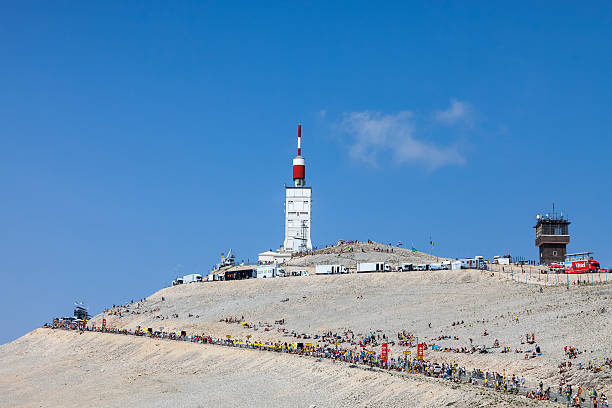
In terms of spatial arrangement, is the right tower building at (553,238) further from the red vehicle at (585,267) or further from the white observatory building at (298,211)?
the white observatory building at (298,211)

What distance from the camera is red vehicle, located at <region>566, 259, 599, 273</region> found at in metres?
74.3

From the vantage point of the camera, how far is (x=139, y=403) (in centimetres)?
5238

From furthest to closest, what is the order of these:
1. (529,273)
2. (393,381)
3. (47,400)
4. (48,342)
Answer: (48,342)
(529,273)
(47,400)
(393,381)

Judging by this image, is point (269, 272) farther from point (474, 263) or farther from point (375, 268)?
point (474, 263)

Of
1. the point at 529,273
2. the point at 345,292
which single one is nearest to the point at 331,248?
the point at 345,292

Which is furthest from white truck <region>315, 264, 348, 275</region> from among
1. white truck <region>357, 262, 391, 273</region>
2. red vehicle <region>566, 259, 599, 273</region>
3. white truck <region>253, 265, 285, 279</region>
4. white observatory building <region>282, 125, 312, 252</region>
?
white observatory building <region>282, 125, 312, 252</region>

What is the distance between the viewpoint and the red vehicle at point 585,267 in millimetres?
74312

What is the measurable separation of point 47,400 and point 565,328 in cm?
3881

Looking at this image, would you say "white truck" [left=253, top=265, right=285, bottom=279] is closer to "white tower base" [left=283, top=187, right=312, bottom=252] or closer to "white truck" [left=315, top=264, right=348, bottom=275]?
"white truck" [left=315, top=264, right=348, bottom=275]

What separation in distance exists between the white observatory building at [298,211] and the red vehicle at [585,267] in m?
58.5

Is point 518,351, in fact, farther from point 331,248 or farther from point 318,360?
point 331,248

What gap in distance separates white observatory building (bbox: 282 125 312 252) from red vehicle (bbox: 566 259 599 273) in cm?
5851

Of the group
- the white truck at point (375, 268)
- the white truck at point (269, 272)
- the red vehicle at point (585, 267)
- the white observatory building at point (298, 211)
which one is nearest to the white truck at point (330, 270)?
the white truck at point (375, 268)

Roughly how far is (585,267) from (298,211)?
62442 mm
